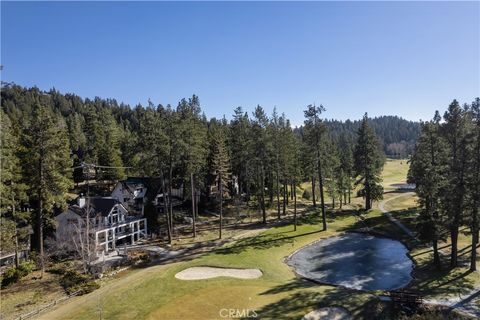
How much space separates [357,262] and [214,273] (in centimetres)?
1658

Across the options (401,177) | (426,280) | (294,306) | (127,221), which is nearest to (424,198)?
(426,280)

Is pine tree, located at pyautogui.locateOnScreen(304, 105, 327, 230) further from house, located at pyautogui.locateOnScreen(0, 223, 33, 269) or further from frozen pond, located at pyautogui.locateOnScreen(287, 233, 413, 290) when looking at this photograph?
house, located at pyautogui.locateOnScreen(0, 223, 33, 269)

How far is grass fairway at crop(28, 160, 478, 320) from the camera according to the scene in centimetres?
2714

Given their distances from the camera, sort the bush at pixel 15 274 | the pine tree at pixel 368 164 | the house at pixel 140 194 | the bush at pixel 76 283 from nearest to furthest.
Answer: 1. the bush at pixel 76 283
2. the bush at pixel 15 274
3. the house at pixel 140 194
4. the pine tree at pixel 368 164

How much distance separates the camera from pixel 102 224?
1845 inches

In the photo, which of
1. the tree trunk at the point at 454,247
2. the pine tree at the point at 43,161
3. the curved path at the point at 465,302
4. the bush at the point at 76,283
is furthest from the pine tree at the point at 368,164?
the pine tree at the point at 43,161

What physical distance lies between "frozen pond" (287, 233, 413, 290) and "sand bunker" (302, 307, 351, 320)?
Answer: 6803 mm

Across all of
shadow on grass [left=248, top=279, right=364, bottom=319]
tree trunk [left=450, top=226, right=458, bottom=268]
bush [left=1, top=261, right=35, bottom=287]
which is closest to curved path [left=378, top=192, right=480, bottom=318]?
tree trunk [left=450, top=226, right=458, bottom=268]

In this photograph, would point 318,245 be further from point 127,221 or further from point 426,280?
point 127,221

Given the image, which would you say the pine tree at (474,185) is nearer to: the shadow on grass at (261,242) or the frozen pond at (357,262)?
the frozen pond at (357,262)

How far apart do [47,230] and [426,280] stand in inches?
1764

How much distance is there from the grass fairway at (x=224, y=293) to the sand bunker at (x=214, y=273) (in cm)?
82

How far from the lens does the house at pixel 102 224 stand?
44.2 metres

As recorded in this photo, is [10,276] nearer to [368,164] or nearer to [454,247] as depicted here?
[454,247]
